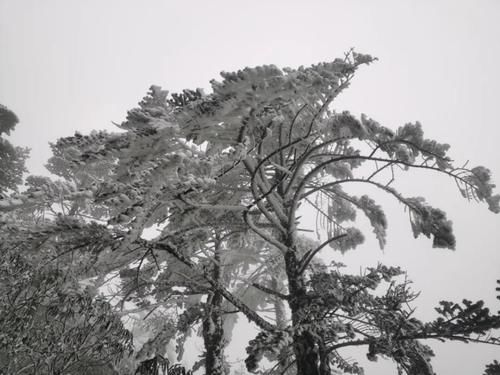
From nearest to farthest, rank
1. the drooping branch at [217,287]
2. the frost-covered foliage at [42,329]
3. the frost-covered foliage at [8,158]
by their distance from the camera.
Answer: the drooping branch at [217,287]
the frost-covered foliage at [42,329]
the frost-covered foliage at [8,158]

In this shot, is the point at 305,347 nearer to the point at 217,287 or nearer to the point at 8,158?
the point at 217,287

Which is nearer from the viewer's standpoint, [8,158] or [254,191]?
[254,191]

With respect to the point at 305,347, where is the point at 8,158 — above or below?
above

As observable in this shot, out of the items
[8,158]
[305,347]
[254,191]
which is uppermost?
[8,158]

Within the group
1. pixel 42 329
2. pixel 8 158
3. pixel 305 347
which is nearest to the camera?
pixel 305 347

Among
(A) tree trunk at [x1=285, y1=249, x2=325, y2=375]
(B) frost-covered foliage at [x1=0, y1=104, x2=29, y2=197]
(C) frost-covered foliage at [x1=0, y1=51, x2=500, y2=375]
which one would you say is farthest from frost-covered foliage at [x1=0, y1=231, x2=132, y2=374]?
(B) frost-covered foliage at [x1=0, y1=104, x2=29, y2=197]

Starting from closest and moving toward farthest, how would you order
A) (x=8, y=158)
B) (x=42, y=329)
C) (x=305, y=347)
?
(x=305, y=347) < (x=42, y=329) < (x=8, y=158)

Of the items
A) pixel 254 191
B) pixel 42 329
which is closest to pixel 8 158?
pixel 42 329

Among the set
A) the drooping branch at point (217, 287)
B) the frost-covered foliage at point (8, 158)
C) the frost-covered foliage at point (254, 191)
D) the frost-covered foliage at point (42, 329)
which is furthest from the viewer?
the frost-covered foliage at point (8, 158)

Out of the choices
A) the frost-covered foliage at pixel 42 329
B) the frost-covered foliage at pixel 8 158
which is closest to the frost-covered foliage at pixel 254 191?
the frost-covered foliage at pixel 42 329

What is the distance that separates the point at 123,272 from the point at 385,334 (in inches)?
149

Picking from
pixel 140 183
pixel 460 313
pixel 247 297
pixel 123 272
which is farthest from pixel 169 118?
pixel 247 297

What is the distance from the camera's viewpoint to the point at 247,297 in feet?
27.7

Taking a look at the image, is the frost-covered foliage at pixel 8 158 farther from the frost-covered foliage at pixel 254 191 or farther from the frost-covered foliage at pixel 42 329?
the frost-covered foliage at pixel 254 191
